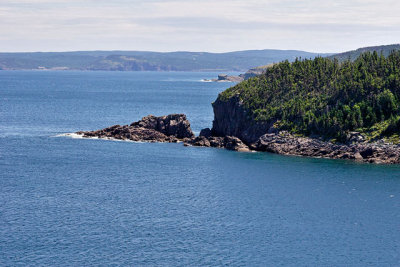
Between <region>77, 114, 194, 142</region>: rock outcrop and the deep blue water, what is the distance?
44.2ft

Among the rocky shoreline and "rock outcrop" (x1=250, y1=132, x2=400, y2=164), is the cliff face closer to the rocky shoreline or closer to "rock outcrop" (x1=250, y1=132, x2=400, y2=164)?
the rocky shoreline

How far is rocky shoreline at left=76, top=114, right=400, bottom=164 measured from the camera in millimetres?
128000

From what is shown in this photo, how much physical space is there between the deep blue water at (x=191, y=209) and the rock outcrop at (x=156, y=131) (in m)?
13.5

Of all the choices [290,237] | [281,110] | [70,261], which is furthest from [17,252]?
[281,110]

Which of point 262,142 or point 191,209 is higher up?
point 262,142

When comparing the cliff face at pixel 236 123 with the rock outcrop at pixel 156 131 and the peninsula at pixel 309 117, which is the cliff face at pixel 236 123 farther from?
the rock outcrop at pixel 156 131

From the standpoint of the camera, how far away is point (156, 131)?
524 feet

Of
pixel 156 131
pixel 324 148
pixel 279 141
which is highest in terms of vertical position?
pixel 279 141

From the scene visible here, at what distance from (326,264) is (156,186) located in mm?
45015

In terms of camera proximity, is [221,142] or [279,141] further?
[221,142]

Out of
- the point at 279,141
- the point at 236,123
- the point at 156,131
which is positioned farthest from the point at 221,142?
the point at 156,131

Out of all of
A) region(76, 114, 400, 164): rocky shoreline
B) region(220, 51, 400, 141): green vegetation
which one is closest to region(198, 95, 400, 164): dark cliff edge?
region(76, 114, 400, 164): rocky shoreline

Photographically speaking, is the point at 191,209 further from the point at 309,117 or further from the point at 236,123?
the point at 236,123

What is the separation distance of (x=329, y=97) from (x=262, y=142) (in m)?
24.5
